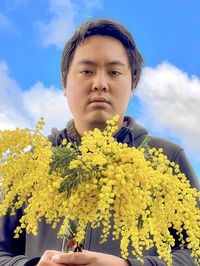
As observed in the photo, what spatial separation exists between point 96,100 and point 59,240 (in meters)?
0.79

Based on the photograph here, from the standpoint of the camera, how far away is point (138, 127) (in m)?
2.70

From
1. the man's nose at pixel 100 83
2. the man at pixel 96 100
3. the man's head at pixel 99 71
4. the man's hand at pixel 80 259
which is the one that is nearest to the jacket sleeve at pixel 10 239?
the man at pixel 96 100

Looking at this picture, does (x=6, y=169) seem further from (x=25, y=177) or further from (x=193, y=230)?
(x=193, y=230)

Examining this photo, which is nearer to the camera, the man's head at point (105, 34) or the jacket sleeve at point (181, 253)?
the jacket sleeve at point (181, 253)

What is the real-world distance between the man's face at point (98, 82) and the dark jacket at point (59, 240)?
24cm

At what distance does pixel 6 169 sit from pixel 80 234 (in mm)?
412

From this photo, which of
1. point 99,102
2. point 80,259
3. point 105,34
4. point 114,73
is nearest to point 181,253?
point 80,259

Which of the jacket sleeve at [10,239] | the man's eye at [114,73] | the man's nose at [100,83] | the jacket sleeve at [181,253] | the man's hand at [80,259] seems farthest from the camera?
the jacket sleeve at [10,239]

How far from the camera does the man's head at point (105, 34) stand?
251 cm

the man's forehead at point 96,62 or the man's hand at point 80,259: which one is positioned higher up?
the man's forehead at point 96,62

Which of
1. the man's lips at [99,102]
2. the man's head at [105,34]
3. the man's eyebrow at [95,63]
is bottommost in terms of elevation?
the man's lips at [99,102]

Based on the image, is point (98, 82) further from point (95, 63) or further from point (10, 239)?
point (10, 239)

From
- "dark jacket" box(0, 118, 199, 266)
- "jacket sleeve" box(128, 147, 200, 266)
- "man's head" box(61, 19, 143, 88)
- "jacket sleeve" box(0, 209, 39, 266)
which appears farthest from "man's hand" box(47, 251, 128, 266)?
"man's head" box(61, 19, 143, 88)

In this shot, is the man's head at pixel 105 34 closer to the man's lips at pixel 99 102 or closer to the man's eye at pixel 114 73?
the man's eye at pixel 114 73
